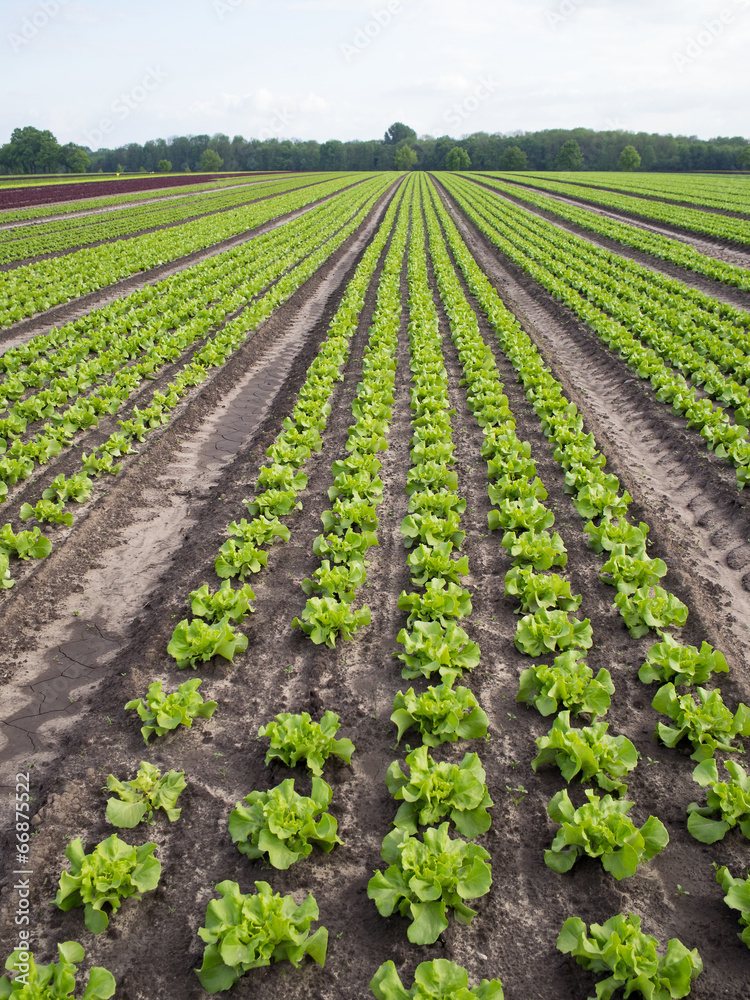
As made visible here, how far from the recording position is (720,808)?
429cm

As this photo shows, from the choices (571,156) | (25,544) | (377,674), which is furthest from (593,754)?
(571,156)

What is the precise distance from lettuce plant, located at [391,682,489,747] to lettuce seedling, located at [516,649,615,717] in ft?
2.06

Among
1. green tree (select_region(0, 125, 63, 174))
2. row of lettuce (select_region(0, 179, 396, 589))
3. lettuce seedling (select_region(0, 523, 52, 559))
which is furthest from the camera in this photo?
green tree (select_region(0, 125, 63, 174))

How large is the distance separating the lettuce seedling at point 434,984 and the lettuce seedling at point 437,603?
10.1 feet

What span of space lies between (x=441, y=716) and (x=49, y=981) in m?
3.15

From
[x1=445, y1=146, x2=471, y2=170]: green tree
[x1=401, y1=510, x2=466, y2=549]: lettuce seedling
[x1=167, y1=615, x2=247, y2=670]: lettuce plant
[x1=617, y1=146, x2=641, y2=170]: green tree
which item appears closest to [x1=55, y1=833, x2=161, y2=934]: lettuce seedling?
[x1=167, y1=615, x2=247, y2=670]: lettuce plant

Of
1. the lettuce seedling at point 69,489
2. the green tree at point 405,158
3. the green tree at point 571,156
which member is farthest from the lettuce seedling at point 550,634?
the green tree at point 405,158

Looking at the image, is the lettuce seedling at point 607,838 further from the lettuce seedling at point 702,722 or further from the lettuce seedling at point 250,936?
the lettuce seedling at point 250,936

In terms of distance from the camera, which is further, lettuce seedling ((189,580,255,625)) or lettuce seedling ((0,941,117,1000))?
lettuce seedling ((189,580,255,625))

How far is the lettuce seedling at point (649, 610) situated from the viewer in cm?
599

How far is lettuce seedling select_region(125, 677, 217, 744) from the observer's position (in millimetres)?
5051

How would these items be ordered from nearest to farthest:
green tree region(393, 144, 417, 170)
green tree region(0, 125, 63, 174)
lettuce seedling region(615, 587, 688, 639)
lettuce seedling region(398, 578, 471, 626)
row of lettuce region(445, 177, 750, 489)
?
lettuce seedling region(615, 587, 688, 639) → lettuce seedling region(398, 578, 471, 626) → row of lettuce region(445, 177, 750, 489) → green tree region(0, 125, 63, 174) → green tree region(393, 144, 417, 170)

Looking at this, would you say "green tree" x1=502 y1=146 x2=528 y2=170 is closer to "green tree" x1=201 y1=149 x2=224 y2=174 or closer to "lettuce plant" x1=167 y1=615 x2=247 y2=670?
"green tree" x1=201 y1=149 x2=224 y2=174

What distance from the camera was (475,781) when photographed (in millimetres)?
4379
